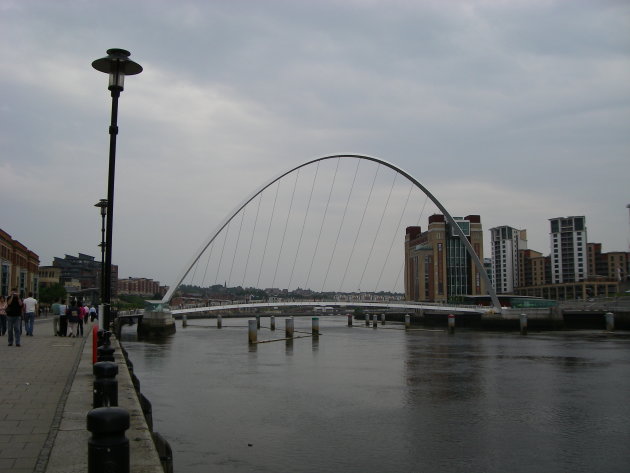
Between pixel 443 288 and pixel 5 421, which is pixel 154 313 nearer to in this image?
pixel 5 421

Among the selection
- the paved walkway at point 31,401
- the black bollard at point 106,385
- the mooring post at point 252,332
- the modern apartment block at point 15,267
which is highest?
the modern apartment block at point 15,267

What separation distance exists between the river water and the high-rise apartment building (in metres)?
160

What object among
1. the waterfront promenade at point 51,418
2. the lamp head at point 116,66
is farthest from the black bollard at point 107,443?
the lamp head at point 116,66

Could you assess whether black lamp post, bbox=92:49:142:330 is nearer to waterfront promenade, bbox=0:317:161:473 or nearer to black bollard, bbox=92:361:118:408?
waterfront promenade, bbox=0:317:161:473

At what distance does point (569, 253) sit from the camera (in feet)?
568

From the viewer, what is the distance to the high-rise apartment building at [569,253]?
172 meters

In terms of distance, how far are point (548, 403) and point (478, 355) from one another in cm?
1531

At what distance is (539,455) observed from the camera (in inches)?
384

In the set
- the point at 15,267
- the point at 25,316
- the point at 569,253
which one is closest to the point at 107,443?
the point at 25,316

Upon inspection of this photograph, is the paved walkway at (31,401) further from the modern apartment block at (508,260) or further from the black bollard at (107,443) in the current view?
the modern apartment block at (508,260)

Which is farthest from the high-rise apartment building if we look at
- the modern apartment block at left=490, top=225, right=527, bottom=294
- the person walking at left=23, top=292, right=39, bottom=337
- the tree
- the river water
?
the person walking at left=23, top=292, right=39, bottom=337

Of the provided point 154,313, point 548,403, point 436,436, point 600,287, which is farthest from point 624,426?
point 600,287

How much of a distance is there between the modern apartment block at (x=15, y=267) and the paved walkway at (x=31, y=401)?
52.0 metres

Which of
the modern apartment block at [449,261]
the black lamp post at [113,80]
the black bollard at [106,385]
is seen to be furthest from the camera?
the modern apartment block at [449,261]
